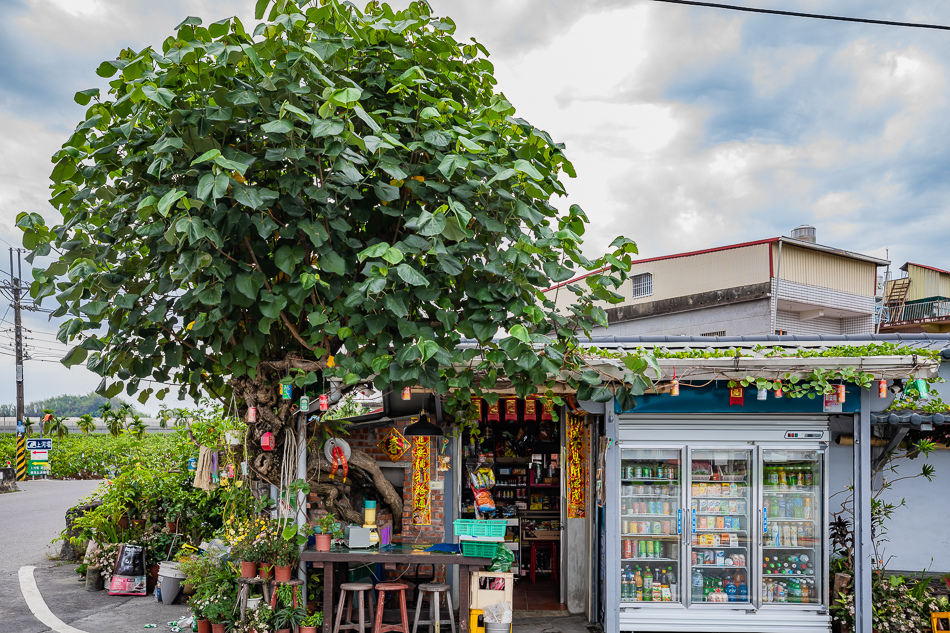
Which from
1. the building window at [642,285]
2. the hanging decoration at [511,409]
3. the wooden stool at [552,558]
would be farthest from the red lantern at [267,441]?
the building window at [642,285]

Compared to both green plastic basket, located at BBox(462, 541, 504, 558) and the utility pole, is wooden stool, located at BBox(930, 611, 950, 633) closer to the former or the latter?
green plastic basket, located at BBox(462, 541, 504, 558)

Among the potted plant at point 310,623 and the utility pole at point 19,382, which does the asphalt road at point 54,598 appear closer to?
the potted plant at point 310,623

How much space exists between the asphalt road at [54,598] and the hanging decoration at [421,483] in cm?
312

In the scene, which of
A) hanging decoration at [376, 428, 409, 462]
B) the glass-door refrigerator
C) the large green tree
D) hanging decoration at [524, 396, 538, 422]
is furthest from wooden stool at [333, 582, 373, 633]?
hanging decoration at [524, 396, 538, 422]

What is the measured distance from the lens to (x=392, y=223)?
6.83 meters

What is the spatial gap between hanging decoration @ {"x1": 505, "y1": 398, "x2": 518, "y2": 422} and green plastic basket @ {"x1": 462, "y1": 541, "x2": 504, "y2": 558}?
9.22ft

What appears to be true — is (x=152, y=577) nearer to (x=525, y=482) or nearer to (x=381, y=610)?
(x=381, y=610)

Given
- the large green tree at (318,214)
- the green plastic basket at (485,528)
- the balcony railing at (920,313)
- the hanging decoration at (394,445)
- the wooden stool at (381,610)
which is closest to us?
the large green tree at (318,214)

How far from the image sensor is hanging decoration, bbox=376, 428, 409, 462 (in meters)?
Answer: 8.19

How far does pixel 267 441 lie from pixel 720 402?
15.8 feet

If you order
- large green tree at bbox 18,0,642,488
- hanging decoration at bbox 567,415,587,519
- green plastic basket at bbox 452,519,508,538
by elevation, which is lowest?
green plastic basket at bbox 452,519,508,538

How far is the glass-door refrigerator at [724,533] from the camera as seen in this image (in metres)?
7.44

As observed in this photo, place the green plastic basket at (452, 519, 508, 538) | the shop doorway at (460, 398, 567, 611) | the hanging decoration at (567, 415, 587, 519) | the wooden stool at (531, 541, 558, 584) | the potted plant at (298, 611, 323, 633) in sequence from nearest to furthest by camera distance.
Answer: the potted plant at (298, 611, 323, 633)
the green plastic basket at (452, 519, 508, 538)
the hanging decoration at (567, 415, 587, 519)
the shop doorway at (460, 398, 567, 611)
the wooden stool at (531, 541, 558, 584)

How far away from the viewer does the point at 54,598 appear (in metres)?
→ 9.06
